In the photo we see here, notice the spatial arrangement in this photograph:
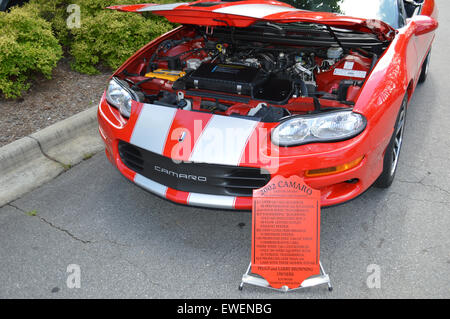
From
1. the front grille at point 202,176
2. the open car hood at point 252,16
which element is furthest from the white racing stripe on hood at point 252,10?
the front grille at point 202,176

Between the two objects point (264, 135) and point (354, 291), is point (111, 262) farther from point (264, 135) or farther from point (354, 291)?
point (354, 291)

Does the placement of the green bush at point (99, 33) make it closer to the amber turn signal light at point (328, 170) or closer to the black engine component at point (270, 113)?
the black engine component at point (270, 113)

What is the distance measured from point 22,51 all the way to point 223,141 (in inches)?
115

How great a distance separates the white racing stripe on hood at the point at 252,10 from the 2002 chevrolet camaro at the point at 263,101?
0.01 m

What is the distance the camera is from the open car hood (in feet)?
7.89

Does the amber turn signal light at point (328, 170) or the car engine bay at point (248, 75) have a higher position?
the car engine bay at point (248, 75)

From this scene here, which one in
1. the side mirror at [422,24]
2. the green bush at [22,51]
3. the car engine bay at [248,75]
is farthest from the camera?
the green bush at [22,51]

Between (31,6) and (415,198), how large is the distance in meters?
4.65

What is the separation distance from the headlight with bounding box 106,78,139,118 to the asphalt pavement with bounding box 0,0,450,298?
660mm

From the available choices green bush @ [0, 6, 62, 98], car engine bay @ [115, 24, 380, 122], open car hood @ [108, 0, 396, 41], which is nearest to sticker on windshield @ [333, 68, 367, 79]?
car engine bay @ [115, 24, 380, 122]

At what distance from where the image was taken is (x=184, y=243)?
2496 millimetres

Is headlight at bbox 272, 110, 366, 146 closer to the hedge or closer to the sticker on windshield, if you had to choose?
the sticker on windshield

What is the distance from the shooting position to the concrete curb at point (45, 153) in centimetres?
315

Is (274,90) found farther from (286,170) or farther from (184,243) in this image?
(184,243)
